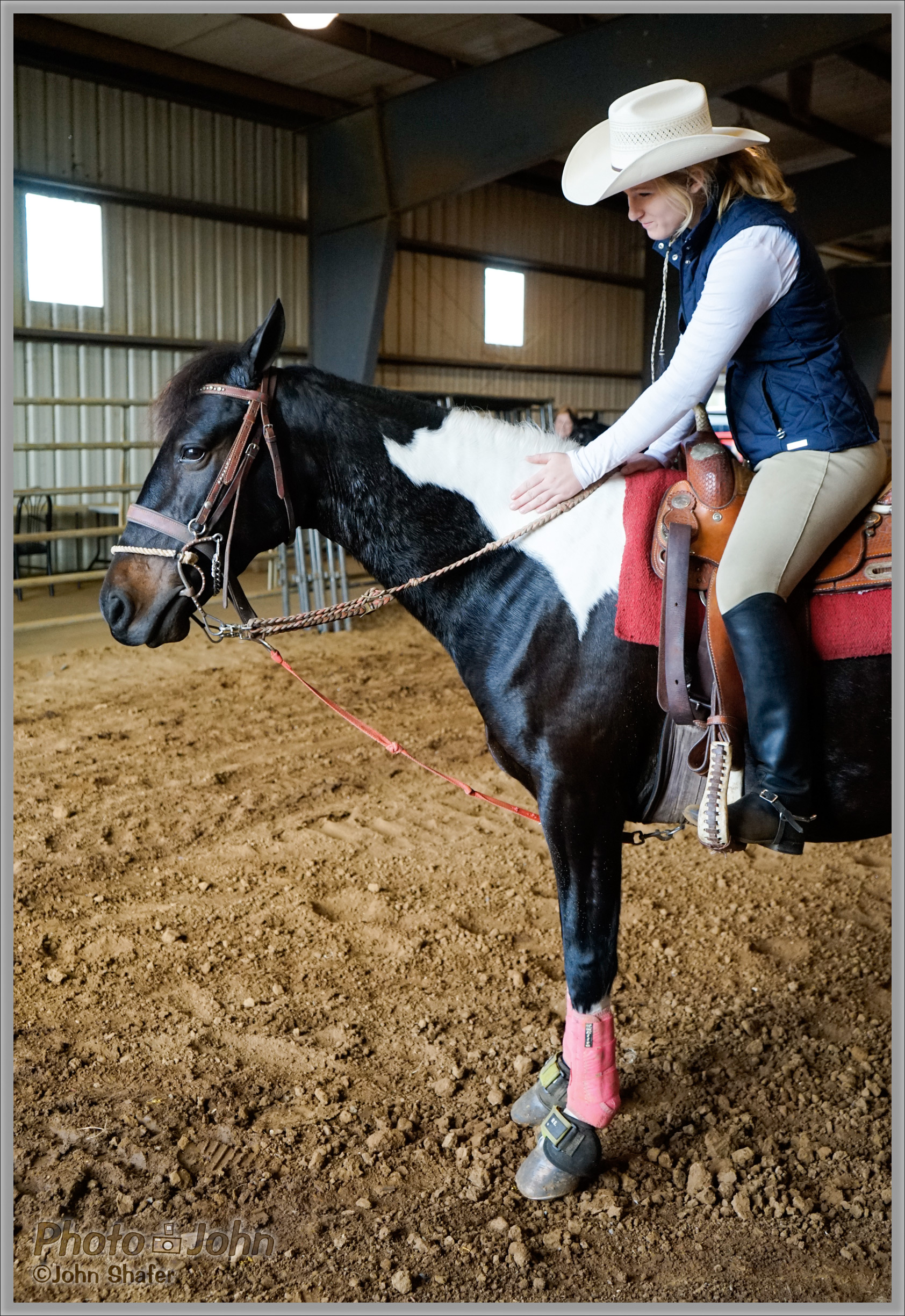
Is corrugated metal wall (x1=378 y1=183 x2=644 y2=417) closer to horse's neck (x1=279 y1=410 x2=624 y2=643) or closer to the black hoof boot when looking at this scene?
horse's neck (x1=279 y1=410 x2=624 y2=643)

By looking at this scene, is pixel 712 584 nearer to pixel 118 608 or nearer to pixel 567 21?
pixel 118 608

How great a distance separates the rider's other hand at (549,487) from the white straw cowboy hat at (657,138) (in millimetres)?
506

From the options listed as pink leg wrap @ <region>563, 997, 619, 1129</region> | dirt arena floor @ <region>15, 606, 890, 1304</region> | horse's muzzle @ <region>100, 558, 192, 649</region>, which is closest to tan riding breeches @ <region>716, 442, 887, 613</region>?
pink leg wrap @ <region>563, 997, 619, 1129</region>

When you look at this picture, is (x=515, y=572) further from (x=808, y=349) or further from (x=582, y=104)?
(x=582, y=104)

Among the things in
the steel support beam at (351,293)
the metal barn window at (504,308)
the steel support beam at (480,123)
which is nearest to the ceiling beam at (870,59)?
the steel support beam at (480,123)

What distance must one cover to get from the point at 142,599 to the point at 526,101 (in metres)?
7.50

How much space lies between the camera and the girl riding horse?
1789 millimetres

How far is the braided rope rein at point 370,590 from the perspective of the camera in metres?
2.04

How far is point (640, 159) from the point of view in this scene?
5.89 feet

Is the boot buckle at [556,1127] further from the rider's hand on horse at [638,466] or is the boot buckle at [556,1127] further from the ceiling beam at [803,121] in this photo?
the ceiling beam at [803,121]

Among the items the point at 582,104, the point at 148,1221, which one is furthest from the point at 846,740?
the point at 582,104

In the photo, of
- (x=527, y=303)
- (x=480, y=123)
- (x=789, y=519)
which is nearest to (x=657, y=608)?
(x=789, y=519)

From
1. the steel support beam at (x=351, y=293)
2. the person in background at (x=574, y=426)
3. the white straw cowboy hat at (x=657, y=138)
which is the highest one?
the steel support beam at (x=351, y=293)

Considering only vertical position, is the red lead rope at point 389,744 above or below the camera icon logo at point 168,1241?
above
